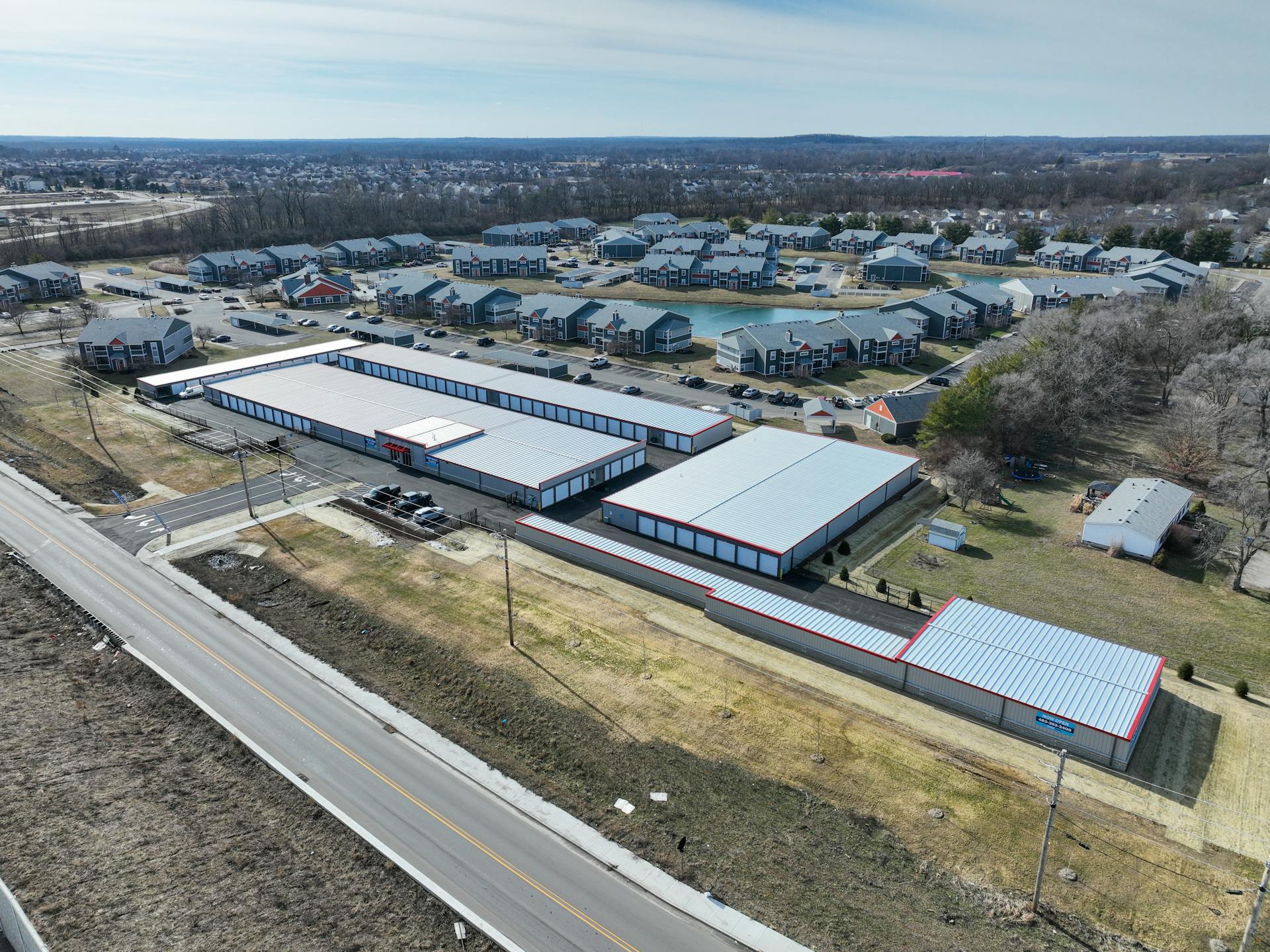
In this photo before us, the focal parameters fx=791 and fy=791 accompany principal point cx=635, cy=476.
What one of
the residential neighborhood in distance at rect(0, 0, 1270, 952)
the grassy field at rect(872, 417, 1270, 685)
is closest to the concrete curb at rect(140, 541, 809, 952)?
the residential neighborhood in distance at rect(0, 0, 1270, 952)

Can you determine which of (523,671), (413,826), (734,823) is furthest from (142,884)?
(734,823)

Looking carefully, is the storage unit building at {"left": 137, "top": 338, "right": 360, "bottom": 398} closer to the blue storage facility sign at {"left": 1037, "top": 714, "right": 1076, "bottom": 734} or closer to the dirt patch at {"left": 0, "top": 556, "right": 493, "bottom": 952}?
the dirt patch at {"left": 0, "top": 556, "right": 493, "bottom": 952}

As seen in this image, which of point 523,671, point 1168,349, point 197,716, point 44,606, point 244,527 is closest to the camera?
point 197,716

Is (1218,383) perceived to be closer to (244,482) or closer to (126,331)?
(244,482)

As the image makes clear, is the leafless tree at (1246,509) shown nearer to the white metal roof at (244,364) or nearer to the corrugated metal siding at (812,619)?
the corrugated metal siding at (812,619)

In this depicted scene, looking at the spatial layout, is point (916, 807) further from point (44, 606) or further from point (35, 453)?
point (35, 453)

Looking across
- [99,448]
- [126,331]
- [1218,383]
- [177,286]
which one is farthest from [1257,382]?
[177,286]
